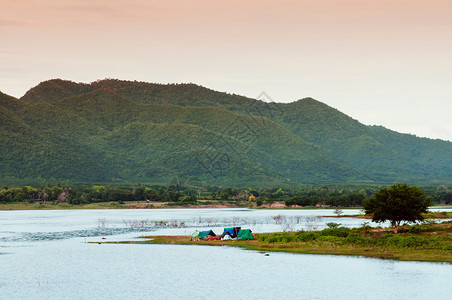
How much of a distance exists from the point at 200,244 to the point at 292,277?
30.0m

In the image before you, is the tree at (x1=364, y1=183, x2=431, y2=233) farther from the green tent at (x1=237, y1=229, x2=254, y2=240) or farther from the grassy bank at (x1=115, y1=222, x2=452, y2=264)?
the green tent at (x1=237, y1=229, x2=254, y2=240)

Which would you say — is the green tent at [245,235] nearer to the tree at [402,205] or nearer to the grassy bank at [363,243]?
the grassy bank at [363,243]

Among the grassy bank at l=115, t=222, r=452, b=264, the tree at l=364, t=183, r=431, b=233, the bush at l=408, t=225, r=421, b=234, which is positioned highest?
the tree at l=364, t=183, r=431, b=233

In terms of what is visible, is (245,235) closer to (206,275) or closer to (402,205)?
(402,205)

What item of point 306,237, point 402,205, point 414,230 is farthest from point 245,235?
point 414,230

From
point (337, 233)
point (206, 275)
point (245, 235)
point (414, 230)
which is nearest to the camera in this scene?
point (206, 275)

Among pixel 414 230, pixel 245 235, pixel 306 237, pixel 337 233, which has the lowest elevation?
pixel 245 235

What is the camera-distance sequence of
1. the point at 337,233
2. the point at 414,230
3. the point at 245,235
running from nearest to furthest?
the point at 337,233
the point at 414,230
the point at 245,235

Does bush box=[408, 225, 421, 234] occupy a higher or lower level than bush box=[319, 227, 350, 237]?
higher

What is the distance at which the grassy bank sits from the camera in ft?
221

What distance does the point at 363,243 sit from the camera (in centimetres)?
7544

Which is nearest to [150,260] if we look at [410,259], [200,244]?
[200,244]

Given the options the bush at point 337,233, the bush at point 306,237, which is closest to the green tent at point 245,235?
A: the bush at point 306,237

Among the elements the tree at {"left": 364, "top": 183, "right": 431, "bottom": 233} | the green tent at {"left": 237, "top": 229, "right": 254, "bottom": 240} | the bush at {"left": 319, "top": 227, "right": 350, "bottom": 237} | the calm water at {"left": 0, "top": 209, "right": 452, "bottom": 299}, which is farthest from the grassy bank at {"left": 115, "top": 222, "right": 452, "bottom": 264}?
the calm water at {"left": 0, "top": 209, "right": 452, "bottom": 299}
